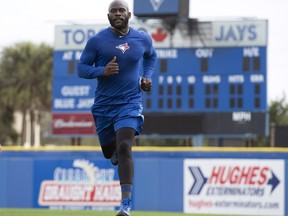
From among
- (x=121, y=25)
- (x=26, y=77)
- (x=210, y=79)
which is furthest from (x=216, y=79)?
(x=26, y=77)

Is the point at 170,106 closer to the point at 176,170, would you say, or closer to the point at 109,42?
the point at 176,170

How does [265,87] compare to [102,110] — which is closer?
[102,110]

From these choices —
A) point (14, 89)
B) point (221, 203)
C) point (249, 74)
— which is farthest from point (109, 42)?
point (14, 89)

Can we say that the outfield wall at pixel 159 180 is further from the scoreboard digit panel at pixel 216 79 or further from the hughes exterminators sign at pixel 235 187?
the scoreboard digit panel at pixel 216 79

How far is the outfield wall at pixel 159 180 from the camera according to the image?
643 inches

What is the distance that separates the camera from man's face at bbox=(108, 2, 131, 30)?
6.67 meters

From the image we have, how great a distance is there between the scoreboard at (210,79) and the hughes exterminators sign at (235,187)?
5902 mm

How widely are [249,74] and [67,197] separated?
22.9ft

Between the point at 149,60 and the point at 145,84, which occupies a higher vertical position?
the point at 149,60

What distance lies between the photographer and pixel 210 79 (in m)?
22.4

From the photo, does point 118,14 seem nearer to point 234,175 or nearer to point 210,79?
point 234,175

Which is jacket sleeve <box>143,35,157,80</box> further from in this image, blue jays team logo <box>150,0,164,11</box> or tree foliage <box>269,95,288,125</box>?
tree foliage <box>269,95,288,125</box>

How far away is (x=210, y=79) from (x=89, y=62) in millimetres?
15630

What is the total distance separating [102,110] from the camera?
695 cm
